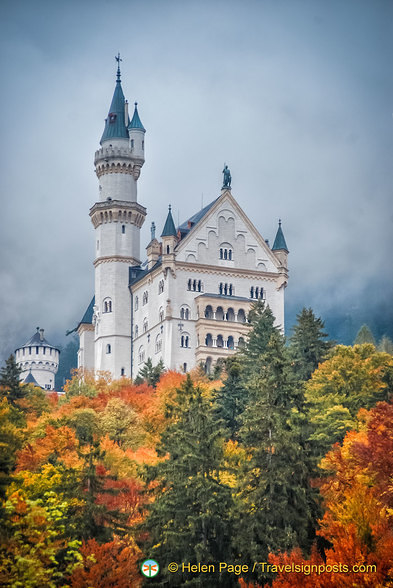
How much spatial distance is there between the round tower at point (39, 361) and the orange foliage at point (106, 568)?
122 meters

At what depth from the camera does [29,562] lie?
48.4m

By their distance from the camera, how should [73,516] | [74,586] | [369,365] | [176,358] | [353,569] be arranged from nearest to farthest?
[353,569], [74,586], [73,516], [369,365], [176,358]

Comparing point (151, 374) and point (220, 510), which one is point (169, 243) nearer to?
point (151, 374)

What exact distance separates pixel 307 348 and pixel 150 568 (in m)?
38.7

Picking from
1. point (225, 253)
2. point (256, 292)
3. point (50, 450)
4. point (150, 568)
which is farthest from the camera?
point (225, 253)

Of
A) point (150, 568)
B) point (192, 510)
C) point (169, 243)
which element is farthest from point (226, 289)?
point (150, 568)

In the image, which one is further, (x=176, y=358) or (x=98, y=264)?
(x=98, y=264)

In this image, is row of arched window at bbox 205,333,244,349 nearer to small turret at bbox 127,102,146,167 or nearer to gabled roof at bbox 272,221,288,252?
gabled roof at bbox 272,221,288,252

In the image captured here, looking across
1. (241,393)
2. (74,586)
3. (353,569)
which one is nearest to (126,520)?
(74,586)

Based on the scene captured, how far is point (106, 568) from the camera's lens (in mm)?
53906

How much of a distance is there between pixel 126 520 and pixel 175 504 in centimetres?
244

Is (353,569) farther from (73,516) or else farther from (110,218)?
(110,218)

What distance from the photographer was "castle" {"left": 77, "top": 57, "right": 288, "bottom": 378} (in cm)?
12712

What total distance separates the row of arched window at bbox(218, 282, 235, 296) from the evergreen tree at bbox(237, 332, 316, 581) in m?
68.8
